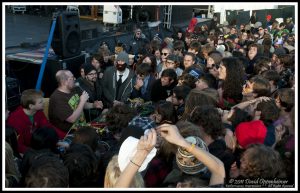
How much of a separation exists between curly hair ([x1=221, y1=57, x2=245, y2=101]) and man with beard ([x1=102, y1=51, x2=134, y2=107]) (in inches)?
51.7

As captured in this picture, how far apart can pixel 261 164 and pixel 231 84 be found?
184 centimetres

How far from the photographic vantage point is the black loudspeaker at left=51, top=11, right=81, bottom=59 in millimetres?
5320

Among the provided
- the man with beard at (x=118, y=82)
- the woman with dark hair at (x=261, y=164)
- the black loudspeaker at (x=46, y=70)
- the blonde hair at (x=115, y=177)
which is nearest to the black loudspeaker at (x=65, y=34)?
the black loudspeaker at (x=46, y=70)

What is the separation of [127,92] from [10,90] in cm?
157

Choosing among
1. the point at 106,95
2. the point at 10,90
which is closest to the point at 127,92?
the point at 106,95

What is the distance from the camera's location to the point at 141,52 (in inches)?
275

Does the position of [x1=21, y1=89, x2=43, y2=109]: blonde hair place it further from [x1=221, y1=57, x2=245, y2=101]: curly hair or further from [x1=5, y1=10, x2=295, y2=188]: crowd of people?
[x1=221, y1=57, x2=245, y2=101]: curly hair

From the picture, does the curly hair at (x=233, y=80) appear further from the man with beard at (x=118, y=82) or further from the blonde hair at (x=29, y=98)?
the blonde hair at (x=29, y=98)

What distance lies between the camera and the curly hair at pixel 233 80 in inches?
143

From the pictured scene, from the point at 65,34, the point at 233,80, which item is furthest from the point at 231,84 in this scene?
the point at 65,34

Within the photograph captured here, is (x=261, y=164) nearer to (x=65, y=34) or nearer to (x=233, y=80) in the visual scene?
(x=233, y=80)

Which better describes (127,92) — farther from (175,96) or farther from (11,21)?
(11,21)

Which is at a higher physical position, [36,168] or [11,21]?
[11,21]

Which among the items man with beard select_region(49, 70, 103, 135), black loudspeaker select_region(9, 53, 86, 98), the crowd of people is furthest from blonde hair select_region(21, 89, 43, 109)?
black loudspeaker select_region(9, 53, 86, 98)
